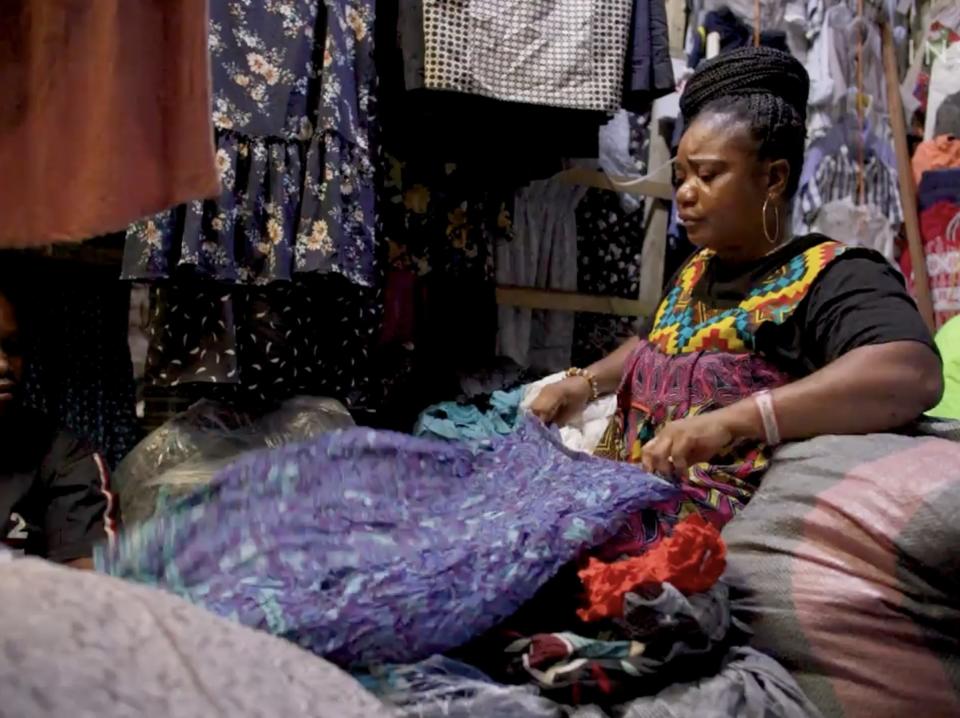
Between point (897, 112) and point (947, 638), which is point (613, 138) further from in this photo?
point (947, 638)

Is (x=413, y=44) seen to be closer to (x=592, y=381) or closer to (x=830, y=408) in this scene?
(x=592, y=381)

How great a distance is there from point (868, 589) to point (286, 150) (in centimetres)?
134

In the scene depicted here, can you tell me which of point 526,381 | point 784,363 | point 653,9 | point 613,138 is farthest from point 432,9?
point 784,363

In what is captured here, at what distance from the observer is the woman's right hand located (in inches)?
60.1

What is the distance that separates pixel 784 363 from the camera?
1.19 m

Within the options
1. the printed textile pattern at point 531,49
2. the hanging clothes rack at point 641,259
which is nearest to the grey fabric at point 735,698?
the printed textile pattern at point 531,49

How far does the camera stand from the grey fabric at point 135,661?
0.48 metres

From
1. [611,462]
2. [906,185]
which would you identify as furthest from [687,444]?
[906,185]

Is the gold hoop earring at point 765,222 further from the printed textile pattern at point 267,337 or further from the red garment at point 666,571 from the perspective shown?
the printed textile pattern at point 267,337

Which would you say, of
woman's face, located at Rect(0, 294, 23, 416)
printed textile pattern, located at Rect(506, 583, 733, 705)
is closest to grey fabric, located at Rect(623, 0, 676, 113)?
woman's face, located at Rect(0, 294, 23, 416)

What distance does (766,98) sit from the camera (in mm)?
1323

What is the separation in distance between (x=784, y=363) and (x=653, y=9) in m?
1.16

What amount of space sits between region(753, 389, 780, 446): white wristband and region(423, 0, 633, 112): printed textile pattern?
1.02 meters

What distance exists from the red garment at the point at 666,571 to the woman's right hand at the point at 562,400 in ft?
2.30
